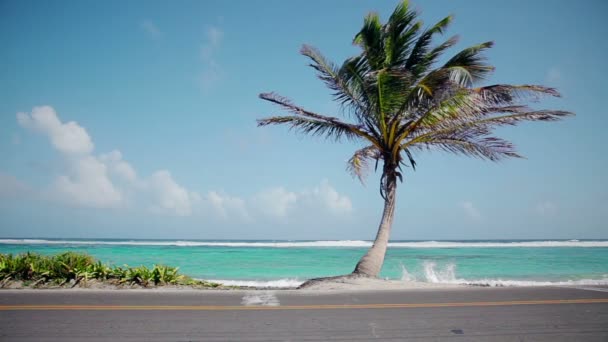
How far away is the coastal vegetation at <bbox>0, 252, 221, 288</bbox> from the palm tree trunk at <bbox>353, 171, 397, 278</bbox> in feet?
15.1

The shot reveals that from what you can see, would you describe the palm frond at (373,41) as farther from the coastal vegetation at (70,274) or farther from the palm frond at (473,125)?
the coastal vegetation at (70,274)

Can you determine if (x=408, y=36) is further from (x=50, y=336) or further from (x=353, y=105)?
(x=50, y=336)

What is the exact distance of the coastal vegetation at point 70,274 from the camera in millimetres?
8297

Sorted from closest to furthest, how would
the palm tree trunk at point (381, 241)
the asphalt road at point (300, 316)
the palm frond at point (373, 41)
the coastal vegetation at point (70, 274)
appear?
the asphalt road at point (300, 316) < the coastal vegetation at point (70, 274) < the palm tree trunk at point (381, 241) < the palm frond at point (373, 41)

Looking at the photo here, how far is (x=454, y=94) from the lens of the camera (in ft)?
33.6

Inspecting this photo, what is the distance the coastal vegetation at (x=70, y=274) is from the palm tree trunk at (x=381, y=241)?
459 centimetres

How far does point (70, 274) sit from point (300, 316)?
5.87 m

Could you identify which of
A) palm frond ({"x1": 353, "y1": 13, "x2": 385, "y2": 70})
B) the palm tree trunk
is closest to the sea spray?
the palm tree trunk

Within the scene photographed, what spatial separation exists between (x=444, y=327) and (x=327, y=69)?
28.2 ft

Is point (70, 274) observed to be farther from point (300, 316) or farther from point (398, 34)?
point (398, 34)

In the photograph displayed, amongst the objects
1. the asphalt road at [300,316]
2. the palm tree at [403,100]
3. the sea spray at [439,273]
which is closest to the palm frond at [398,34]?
the palm tree at [403,100]

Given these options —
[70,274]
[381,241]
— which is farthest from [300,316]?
[381,241]

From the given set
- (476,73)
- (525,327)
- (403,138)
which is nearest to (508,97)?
(476,73)

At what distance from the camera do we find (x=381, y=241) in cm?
1126
